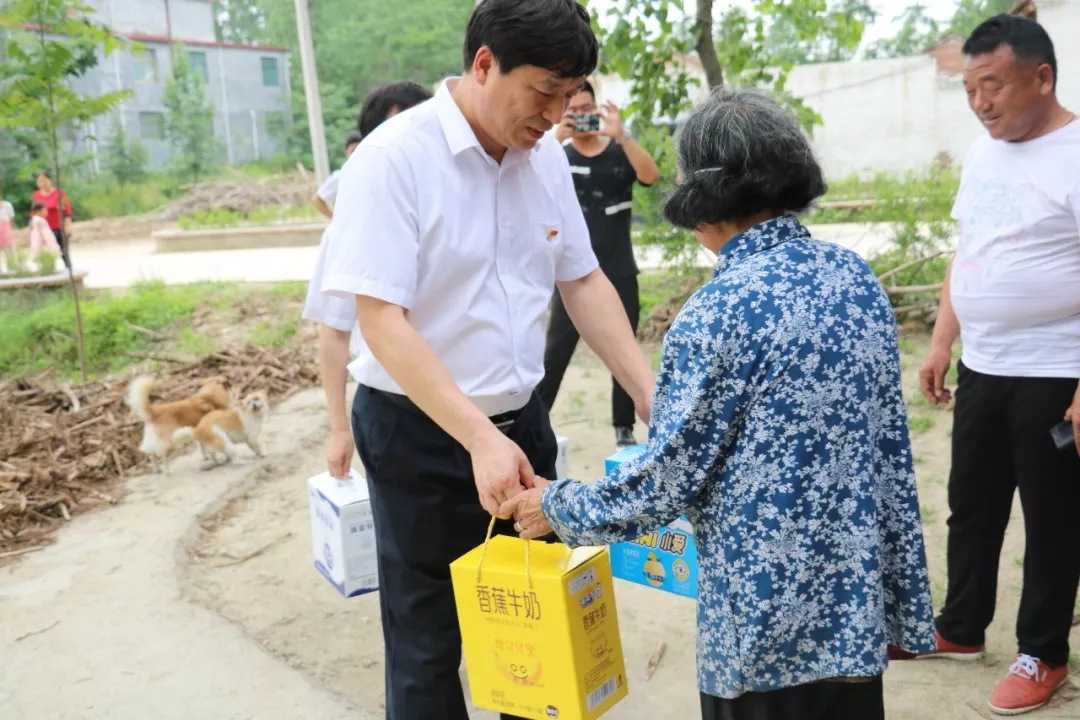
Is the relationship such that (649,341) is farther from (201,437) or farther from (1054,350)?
(1054,350)

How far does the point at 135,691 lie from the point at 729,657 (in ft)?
7.65

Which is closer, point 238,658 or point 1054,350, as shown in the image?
point 1054,350

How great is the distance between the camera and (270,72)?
1496 inches

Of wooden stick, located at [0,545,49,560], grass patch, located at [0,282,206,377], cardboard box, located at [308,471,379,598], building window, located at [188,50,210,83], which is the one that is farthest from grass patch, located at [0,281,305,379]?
building window, located at [188,50,210,83]

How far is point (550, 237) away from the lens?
230 centimetres

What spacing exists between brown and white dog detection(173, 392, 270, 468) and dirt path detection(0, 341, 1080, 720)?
25 cm

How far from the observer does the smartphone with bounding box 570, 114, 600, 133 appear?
5.14 m

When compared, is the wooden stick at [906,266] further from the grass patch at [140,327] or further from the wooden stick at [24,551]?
the wooden stick at [24,551]

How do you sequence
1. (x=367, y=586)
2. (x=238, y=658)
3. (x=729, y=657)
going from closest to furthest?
(x=729, y=657), (x=367, y=586), (x=238, y=658)

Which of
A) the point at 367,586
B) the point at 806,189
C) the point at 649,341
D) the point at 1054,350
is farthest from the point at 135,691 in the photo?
the point at 649,341

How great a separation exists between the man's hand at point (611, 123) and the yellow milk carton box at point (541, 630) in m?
3.54

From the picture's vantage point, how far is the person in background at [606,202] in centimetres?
522

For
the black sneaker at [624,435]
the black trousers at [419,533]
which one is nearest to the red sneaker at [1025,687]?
the black trousers at [419,533]

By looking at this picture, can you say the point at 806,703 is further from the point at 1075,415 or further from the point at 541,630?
the point at 1075,415
